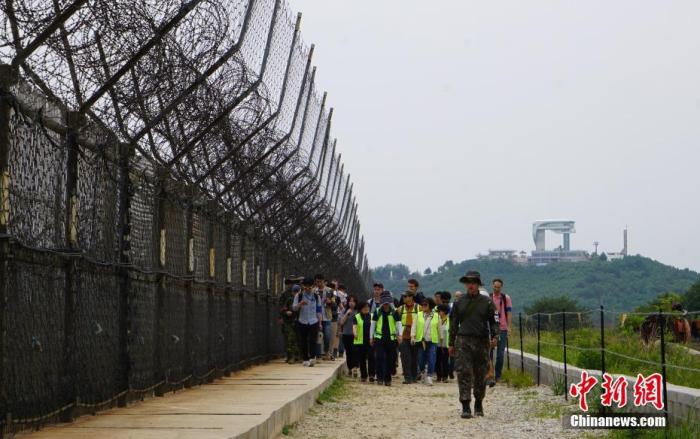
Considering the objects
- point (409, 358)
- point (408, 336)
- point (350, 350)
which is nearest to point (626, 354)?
point (408, 336)

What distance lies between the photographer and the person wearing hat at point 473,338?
1280cm

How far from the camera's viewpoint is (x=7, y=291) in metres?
6.79

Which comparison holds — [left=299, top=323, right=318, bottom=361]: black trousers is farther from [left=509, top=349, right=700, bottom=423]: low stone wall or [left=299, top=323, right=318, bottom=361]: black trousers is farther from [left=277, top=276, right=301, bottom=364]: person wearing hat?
[left=509, top=349, right=700, bottom=423]: low stone wall

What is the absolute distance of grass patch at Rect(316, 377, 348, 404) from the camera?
14136mm

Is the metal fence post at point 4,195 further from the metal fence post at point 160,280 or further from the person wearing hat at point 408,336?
the person wearing hat at point 408,336

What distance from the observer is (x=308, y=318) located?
1872cm

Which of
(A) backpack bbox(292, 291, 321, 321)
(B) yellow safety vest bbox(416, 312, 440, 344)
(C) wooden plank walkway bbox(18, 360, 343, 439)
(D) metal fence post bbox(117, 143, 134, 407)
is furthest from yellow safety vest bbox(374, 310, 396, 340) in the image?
(D) metal fence post bbox(117, 143, 134, 407)

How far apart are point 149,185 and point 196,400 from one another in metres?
1.81

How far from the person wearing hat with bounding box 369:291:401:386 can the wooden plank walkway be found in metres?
4.69

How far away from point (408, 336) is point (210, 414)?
1011 centimetres

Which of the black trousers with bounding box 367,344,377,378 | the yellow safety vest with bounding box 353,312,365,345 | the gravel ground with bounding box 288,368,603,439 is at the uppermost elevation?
the yellow safety vest with bounding box 353,312,365,345

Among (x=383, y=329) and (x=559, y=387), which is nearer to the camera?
(x=559, y=387)

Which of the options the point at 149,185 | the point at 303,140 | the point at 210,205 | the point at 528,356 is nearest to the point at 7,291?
the point at 149,185

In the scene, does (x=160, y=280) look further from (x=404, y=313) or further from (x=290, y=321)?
(x=404, y=313)
